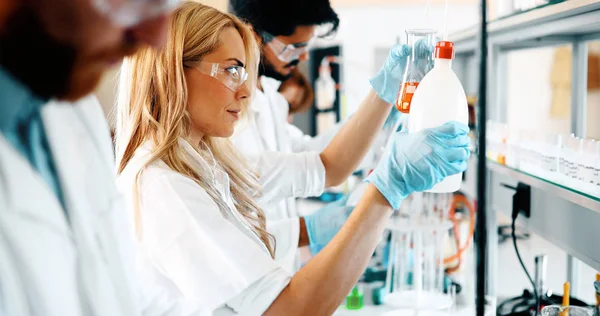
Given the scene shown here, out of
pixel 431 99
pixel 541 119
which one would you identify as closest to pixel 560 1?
pixel 431 99

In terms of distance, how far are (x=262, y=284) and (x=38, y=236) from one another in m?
0.59

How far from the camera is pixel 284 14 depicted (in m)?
1.96

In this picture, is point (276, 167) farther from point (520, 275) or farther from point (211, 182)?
point (520, 275)

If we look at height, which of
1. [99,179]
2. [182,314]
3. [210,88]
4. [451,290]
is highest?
[210,88]

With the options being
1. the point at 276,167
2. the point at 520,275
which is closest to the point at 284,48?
the point at 276,167

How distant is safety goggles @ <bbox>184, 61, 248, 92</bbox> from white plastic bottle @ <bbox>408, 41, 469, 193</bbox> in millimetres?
417

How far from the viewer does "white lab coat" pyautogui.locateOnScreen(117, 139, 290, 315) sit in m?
1.12

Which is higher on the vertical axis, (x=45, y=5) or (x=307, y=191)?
(x=45, y=5)

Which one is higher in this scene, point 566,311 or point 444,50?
point 444,50

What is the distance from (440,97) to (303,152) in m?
0.77

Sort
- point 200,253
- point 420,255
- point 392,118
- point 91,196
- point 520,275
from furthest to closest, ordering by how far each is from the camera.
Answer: point 520,275 < point 392,118 < point 420,255 < point 200,253 < point 91,196

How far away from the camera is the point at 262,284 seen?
113 cm

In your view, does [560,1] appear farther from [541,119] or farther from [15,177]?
[541,119]

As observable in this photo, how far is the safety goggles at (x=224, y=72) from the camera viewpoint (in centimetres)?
129
